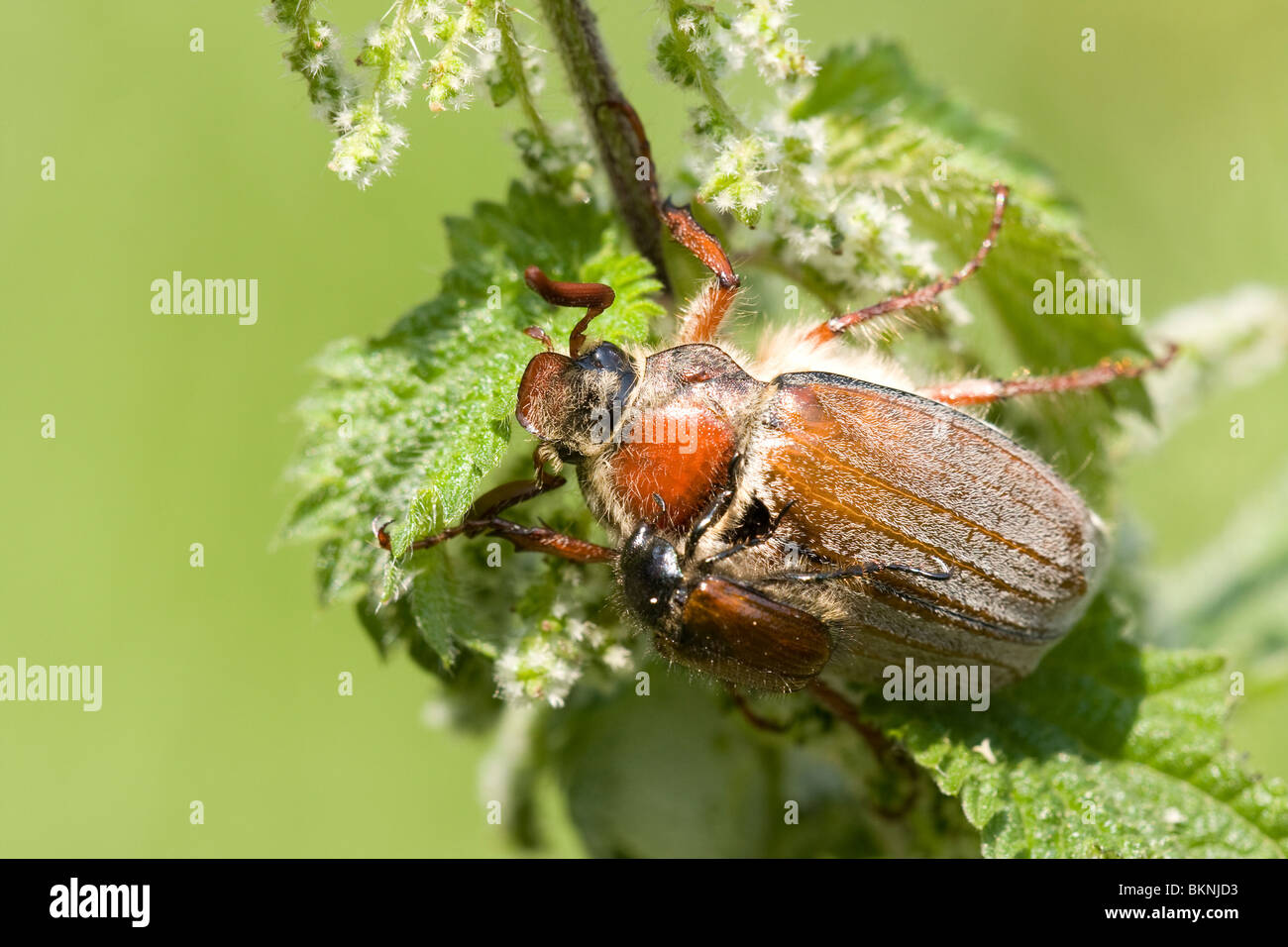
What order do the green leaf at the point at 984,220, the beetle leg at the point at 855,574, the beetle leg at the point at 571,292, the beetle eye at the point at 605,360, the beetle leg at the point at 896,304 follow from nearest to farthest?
the beetle leg at the point at 571,292, the beetle leg at the point at 855,574, the beetle eye at the point at 605,360, the beetle leg at the point at 896,304, the green leaf at the point at 984,220

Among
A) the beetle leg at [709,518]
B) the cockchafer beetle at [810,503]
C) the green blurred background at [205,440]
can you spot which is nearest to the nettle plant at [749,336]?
the cockchafer beetle at [810,503]

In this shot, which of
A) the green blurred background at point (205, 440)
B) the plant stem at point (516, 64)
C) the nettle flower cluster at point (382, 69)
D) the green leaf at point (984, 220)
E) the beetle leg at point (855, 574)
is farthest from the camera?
the green blurred background at point (205, 440)

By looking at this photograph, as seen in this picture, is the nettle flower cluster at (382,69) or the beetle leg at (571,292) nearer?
the nettle flower cluster at (382,69)

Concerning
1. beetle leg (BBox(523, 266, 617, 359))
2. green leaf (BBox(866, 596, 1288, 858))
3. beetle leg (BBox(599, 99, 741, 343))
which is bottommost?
green leaf (BBox(866, 596, 1288, 858))

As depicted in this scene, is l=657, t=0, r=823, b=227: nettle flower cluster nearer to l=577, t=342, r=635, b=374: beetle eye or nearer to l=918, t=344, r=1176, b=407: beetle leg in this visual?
l=577, t=342, r=635, b=374: beetle eye

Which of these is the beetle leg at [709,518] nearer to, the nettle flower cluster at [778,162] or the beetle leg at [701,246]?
the beetle leg at [701,246]

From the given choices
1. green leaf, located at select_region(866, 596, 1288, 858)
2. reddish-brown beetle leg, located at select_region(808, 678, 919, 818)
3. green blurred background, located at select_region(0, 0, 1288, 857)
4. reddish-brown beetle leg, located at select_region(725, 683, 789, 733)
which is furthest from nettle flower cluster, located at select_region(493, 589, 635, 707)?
green blurred background, located at select_region(0, 0, 1288, 857)

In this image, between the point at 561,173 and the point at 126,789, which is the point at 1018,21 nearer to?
the point at 561,173
